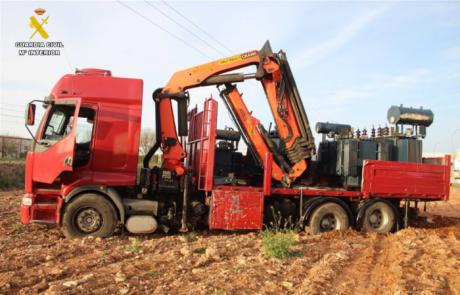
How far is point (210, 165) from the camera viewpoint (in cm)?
818

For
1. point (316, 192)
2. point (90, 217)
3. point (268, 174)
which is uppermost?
point (268, 174)

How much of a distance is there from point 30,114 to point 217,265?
13.8 feet

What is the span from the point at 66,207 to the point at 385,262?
5667mm

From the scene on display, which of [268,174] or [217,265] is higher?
[268,174]

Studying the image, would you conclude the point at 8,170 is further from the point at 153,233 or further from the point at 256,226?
the point at 256,226

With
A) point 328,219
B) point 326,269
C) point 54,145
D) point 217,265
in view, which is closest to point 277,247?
point 326,269

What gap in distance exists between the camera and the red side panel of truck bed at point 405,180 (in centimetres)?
933

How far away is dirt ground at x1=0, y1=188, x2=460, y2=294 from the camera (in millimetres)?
4879

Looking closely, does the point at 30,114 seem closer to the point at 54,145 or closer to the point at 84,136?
the point at 54,145

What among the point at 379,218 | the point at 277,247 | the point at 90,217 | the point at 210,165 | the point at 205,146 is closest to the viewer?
the point at 277,247

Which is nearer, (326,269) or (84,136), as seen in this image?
(326,269)

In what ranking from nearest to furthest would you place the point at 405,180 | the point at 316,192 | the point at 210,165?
the point at 210,165 → the point at 316,192 → the point at 405,180

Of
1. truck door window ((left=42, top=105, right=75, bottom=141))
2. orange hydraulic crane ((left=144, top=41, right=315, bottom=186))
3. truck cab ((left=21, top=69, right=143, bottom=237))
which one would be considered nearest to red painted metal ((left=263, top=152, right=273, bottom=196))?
orange hydraulic crane ((left=144, top=41, right=315, bottom=186))

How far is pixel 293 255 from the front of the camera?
6.61 m
